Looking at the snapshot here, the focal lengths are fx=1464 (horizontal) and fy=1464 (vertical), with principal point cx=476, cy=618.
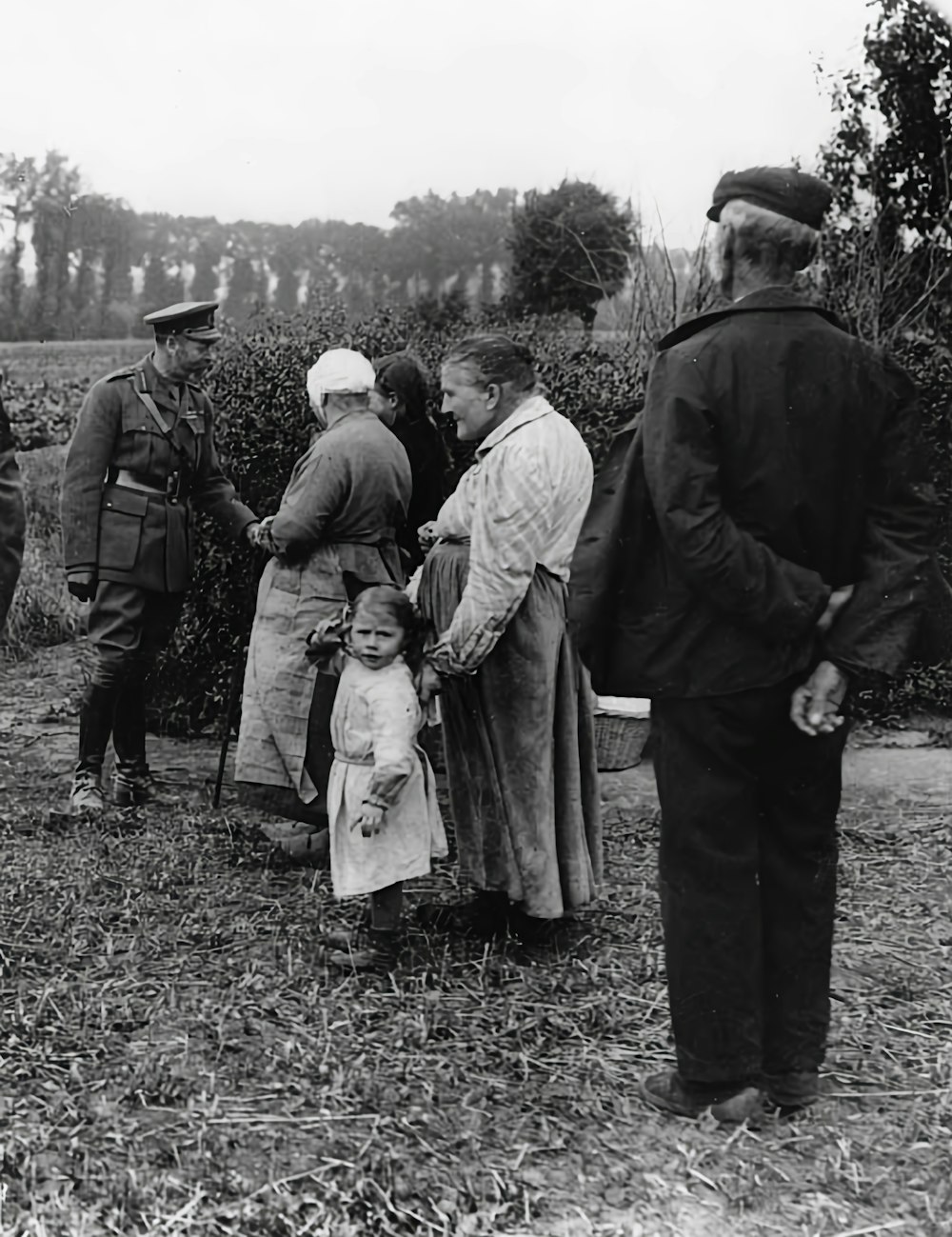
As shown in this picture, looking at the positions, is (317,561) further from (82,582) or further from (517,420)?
(517,420)

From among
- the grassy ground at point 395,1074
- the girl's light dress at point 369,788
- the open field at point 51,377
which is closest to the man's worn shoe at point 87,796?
the grassy ground at point 395,1074

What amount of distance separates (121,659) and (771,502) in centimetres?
365

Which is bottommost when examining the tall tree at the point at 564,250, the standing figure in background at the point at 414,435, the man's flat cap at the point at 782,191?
the standing figure in background at the point at 414,435

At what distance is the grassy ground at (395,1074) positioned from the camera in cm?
301

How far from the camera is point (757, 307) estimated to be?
3.22m

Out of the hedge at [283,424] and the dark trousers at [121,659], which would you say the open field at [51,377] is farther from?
the dark trousers at [121,659]

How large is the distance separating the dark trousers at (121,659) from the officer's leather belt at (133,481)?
15.9 inches

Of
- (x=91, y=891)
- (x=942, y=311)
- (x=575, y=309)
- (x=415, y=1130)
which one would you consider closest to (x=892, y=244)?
(x=942, y=311)

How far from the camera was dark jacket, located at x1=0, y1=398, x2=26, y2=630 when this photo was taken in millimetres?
4520

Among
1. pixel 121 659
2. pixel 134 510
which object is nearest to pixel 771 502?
pixel 134 510

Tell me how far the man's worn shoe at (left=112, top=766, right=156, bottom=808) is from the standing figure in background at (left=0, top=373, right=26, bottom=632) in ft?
5.90

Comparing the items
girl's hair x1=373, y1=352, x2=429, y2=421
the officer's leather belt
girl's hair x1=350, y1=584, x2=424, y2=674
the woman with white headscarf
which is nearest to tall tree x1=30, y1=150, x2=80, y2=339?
the officer's leather belt

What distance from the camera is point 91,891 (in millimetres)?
5117

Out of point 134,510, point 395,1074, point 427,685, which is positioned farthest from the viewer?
point 134,510
